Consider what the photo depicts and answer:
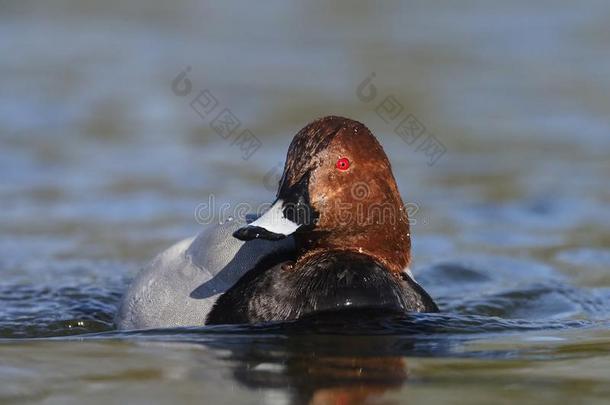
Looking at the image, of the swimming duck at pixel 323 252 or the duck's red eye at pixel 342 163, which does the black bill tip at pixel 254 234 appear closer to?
the swimming duck at pixel 323 252

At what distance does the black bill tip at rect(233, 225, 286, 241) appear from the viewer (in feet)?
16.1

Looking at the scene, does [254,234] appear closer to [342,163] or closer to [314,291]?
[314,291]

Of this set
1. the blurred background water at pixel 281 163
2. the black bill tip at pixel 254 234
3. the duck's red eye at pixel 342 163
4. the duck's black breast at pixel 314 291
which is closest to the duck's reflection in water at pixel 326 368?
the blurred background water at pixel 281 163

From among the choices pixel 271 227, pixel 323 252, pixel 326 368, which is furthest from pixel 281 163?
pixel 326 368

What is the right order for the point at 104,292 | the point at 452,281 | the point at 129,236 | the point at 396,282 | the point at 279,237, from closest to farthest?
the point at 279,237, the point at 396,282, the point at 104,292, the point at 452,281, the point at 129,236

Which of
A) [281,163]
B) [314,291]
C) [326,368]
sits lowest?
[326,368]

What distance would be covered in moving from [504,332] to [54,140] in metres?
6.72

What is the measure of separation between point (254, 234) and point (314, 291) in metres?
0.42

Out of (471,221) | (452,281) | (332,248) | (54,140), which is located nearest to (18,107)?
(54,140)

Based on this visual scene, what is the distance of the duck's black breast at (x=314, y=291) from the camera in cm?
512

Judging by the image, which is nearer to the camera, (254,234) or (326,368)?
(326,368)

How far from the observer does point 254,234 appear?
4910mm

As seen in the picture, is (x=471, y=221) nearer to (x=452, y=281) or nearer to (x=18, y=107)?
(x=452, y=281)

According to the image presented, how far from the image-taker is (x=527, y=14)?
630 inches
